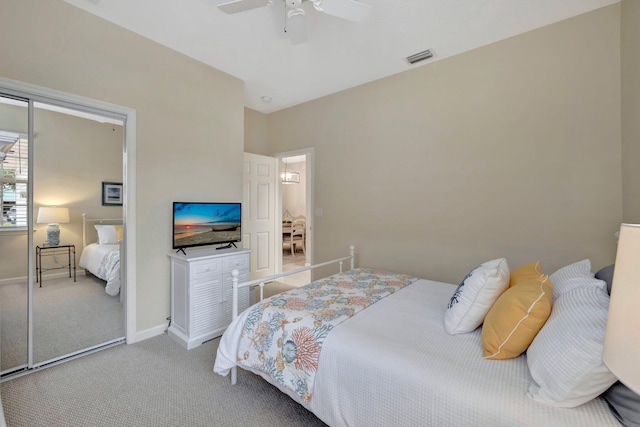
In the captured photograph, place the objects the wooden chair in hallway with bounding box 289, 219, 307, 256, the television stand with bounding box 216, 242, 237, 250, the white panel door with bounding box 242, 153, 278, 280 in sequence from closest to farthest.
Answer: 1. the television stand with bounding box 216, 242, 237, 250
2. the white panel door with bounding box 242, 153, 278, 280
3. the wooden chair in hallway with bounding box 289, 219, 307, 256

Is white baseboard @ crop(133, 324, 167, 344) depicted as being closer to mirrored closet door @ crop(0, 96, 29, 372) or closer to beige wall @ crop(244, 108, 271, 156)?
mirrored closet door @ crop(0, 96, 29, 372)

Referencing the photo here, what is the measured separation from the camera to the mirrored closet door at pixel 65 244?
2068 millimetres

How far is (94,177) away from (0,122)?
2.09 feet

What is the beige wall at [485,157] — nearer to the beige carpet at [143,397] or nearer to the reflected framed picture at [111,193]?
the beige carpet at [143,397]

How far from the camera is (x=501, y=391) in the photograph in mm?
999

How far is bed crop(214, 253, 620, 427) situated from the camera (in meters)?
0.96

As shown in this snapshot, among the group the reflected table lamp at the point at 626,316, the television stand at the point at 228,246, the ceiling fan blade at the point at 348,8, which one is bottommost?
the television stand at the point at 228,246

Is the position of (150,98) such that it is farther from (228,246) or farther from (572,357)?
(572,357)

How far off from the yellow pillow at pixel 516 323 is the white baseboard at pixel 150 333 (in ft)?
9.22

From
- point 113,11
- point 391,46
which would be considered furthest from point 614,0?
point 113,11

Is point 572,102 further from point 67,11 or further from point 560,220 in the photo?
point 67,11

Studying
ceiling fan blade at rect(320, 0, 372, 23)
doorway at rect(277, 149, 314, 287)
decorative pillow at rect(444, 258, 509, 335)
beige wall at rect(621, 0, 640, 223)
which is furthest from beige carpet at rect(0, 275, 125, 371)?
beige wall at rect(621, 0, 640, 223)

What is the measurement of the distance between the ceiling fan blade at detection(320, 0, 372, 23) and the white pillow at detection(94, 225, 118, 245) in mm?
2531

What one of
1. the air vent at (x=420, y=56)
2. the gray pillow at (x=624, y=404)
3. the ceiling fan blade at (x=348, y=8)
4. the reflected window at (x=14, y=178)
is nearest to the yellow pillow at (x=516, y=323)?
the gray pillow at (x=624, y=404)
